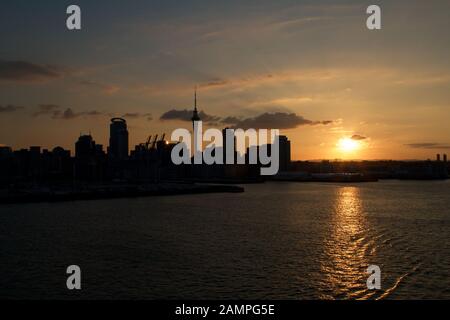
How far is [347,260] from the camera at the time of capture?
22.3 m

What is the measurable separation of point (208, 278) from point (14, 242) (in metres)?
16.5

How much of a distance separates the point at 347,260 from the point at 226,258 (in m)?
6.32

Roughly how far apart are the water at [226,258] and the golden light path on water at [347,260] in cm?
5

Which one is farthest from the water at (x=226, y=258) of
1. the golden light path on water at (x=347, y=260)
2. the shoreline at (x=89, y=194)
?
the shoreline at (x=89, y=194)

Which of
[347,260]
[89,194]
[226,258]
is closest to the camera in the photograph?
[347,260]

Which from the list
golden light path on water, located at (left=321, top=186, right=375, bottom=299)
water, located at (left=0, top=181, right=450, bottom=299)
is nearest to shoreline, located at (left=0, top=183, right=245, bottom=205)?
water, located at (left=0, top=181, right=450, bottom=299)

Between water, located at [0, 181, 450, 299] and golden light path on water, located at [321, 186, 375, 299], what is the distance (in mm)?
47

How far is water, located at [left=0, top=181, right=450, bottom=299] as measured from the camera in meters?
16.7

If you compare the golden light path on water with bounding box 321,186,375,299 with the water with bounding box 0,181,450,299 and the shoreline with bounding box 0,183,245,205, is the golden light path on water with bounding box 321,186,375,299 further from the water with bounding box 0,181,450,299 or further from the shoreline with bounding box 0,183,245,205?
the shoreline with bounding box 0,183,245,205

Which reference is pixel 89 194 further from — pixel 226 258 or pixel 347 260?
pixel 347 260

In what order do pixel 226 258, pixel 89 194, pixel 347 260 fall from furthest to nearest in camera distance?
pixel 89 194 < pixel 226 258 < pixel 347 260

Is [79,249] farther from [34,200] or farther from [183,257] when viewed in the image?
[34,200]

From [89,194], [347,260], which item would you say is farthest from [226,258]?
[89,194]
